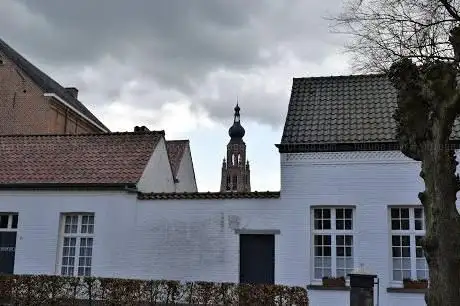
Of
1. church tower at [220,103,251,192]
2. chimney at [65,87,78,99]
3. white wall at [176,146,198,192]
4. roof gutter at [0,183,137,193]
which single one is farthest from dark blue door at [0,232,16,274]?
church tower at [220,103,251,192]

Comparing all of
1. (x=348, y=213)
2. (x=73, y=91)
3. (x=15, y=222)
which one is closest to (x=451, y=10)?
(x=348, y=213)

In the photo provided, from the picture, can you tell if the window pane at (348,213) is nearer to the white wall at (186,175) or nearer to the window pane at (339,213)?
the window pane at (339,213)

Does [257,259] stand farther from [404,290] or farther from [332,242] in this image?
[404,290]

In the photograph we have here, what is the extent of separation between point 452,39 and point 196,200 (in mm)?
9787

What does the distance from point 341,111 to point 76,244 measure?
10011 mm

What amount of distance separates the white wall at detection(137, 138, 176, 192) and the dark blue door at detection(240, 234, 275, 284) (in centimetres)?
432

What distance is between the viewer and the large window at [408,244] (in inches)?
629

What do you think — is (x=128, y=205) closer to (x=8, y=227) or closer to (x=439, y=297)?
(x=8, y=227)

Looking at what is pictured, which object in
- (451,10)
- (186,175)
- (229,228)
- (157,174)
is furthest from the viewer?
(186,175)

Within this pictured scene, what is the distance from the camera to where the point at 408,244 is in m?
16.2

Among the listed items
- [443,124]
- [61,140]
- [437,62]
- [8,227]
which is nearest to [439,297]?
[443,124]

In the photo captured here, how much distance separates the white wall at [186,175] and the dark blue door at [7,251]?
893 cm

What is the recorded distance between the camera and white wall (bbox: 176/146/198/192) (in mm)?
28100

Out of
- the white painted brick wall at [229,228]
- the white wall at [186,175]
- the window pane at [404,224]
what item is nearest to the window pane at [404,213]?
the window pane at [404,224]
